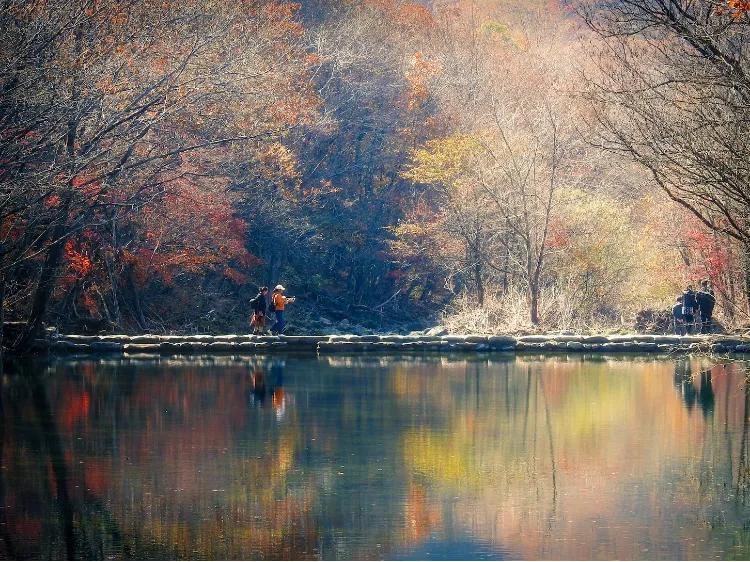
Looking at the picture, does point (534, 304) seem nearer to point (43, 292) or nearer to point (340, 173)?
point (340, 173)

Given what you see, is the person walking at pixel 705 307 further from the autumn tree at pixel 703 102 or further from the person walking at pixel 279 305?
the autumn tree at pixel 703 102

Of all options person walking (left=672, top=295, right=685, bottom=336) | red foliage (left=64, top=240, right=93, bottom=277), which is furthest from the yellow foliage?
red foliage (left=64, top=240, right=93, bottom=277)

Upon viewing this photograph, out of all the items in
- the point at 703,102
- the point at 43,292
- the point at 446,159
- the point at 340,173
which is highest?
the point at 340,173

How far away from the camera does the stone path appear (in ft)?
96.4

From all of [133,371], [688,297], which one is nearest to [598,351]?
[688,297]

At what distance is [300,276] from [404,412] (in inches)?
899

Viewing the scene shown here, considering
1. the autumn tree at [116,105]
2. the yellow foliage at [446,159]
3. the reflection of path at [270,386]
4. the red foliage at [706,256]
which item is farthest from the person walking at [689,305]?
the autumn tree at [116,105]

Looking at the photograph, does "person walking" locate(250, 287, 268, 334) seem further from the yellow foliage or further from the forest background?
the yellow foliage

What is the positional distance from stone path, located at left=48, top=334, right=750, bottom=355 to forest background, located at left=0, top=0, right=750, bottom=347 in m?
1.63

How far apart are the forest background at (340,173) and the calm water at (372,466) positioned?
3.18m

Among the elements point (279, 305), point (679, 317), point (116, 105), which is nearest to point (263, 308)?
point (279, 305)

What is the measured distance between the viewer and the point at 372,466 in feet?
48.5

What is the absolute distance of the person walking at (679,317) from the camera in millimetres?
30766

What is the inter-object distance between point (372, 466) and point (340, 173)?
28.7 meters
